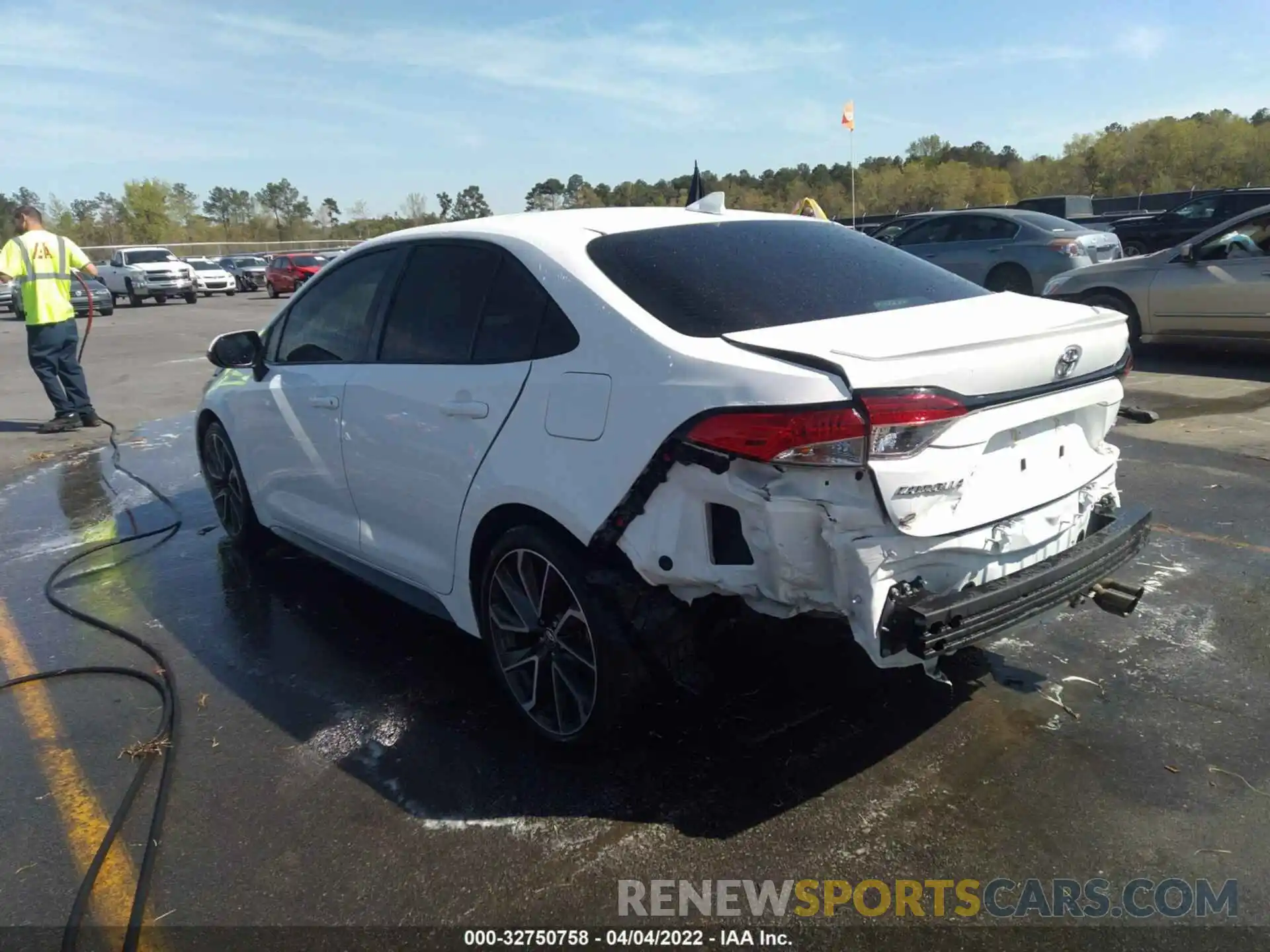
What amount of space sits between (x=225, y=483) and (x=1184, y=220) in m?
19.8

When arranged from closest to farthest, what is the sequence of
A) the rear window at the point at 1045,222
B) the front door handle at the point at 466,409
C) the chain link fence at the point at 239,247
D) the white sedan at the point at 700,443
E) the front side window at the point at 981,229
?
the white sedan at the point at 700,443 → the front door handle at the point at 466,409 → the rear window at the point at 1045,222 → the front side window at the point at 981,229 → the chain link fence at the point at 239,247

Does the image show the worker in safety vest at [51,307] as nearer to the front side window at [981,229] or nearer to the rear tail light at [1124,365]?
the rear tail light at [1124,365]

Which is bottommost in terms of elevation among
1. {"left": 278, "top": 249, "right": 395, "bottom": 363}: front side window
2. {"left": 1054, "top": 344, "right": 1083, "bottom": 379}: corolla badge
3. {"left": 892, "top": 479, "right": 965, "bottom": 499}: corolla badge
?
{"left": 892, "top": 479, "right": 965, "bottom": 499}: corolla badge

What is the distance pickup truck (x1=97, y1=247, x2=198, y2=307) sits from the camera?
1253 inches

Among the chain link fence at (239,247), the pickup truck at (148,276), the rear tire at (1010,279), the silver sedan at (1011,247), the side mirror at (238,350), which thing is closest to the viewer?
the side mirror at (238,350)

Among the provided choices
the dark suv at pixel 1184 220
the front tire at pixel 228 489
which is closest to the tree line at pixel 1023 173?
the dark suv at pixel 1184 220

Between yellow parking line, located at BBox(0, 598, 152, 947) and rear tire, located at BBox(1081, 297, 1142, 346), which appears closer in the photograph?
yellow parking line, located at BBox(0, 598, 152, 947)

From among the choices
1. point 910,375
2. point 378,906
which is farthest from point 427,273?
point 378,906

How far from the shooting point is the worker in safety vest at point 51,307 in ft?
29.7

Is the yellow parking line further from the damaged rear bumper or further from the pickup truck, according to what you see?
the pickup truck

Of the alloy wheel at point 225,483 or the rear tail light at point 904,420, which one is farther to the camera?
the alloy wheel at point 225,483

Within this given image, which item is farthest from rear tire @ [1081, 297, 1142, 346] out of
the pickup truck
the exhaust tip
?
the pickup truck

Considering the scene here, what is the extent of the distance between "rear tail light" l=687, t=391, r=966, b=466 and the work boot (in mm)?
9130

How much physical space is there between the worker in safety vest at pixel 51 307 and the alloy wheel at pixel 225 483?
4.64 meters
